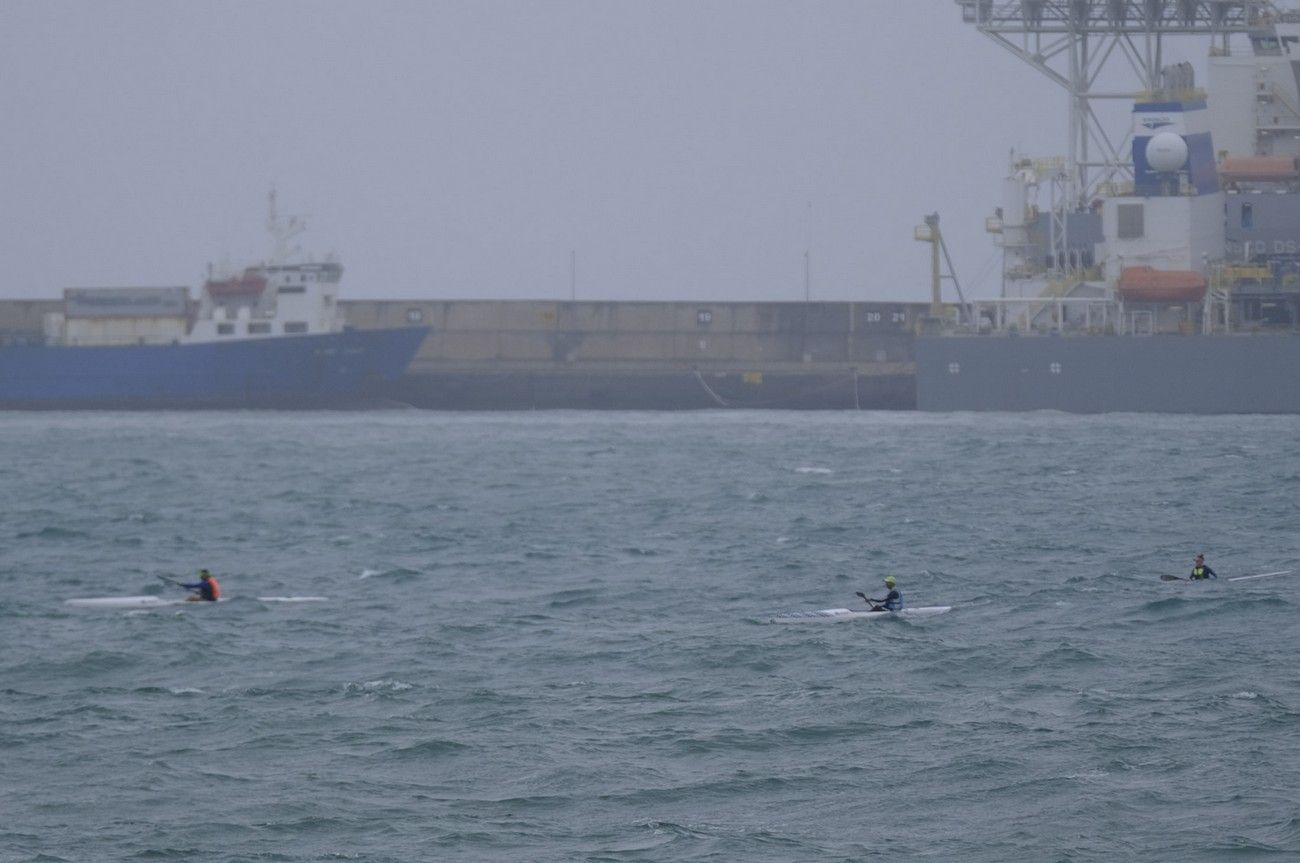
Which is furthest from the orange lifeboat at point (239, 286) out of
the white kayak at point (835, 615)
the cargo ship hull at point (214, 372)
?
the white kayak at point (835, 615)

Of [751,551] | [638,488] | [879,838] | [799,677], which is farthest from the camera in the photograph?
[638,488]

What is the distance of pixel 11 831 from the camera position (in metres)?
18.2

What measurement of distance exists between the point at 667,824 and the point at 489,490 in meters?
35.8

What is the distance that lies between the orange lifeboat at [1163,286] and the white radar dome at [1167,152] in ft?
17.4

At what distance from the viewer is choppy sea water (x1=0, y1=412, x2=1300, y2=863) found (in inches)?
719

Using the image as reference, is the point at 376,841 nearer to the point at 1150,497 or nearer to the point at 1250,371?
the point at 1150,497

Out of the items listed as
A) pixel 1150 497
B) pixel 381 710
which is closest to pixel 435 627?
pixel 381 710

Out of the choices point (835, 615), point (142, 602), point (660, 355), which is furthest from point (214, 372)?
point (835, 615)

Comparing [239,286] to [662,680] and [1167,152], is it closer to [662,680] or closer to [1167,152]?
[1167,152]

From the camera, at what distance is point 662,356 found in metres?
105

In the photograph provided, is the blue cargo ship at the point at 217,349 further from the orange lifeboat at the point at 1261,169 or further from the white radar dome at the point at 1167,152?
the orange lifeboat at the point at 1261,169

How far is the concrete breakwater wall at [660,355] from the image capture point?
330ft

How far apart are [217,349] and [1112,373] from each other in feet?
154

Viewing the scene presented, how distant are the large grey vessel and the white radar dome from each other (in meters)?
0.09
